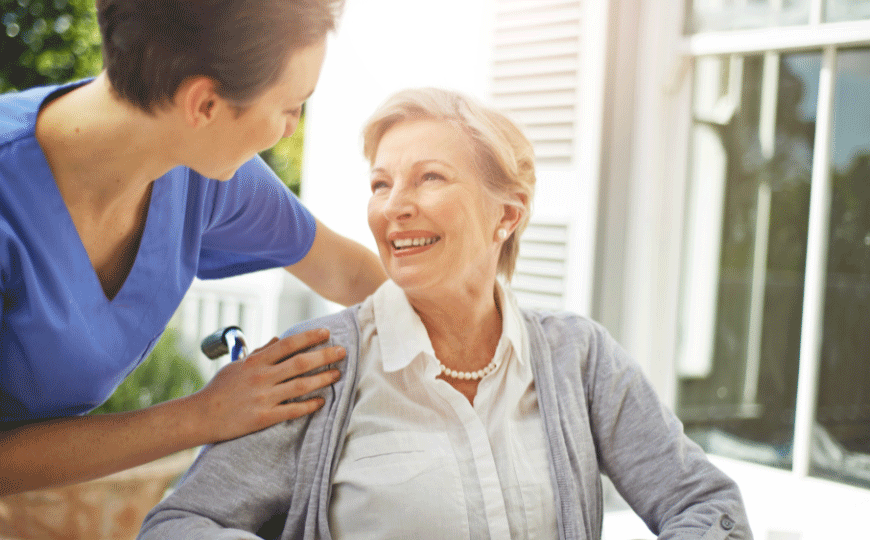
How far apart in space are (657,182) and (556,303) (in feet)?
1.85

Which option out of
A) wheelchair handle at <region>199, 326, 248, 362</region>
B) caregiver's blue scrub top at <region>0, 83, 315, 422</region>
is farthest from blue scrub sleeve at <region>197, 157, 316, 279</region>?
wheelchair handle at <region>199, 326, 248, 362</region>

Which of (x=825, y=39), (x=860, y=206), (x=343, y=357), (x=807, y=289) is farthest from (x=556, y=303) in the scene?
(x=343, y=357)

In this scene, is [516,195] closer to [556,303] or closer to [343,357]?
[343,357]

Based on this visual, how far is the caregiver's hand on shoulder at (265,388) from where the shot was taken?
1.22 m

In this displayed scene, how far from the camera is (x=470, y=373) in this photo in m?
1.42

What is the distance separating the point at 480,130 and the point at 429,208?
0.20 metres

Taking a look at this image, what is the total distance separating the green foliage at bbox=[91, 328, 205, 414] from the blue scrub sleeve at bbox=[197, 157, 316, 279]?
2027mm

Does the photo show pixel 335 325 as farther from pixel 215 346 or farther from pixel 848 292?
pixel 848 292

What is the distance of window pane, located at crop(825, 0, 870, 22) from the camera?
6.63 ft

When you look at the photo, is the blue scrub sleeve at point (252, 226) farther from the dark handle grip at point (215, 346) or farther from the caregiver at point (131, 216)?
the dark handle grip at point (215, 346)

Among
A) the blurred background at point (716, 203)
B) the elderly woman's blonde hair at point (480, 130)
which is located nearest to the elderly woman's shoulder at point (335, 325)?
the elderly woman's blonde hair at point (480, 130)

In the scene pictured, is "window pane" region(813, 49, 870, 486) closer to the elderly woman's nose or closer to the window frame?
the window frame

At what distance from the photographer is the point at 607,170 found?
2516 mm

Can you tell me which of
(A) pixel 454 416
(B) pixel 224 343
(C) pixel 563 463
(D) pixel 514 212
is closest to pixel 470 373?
(A) pixel 454 416
